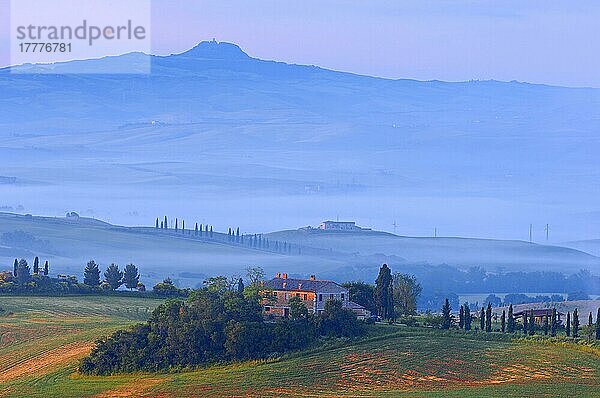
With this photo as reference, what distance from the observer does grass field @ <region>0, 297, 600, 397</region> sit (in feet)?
226

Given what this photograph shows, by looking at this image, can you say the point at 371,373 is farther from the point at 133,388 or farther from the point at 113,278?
the point at 113,278

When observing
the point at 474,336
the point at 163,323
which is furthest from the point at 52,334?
the point at 474,336

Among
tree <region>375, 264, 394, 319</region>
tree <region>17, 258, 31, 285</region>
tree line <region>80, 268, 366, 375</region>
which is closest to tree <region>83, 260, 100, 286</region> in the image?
tree <region>17, 258, 31, 285</region>

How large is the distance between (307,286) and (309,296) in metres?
1.22

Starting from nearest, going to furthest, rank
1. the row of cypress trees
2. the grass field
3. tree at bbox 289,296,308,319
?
the grass field → tree at bbox 289,296,308,319 → the row of cypress trees

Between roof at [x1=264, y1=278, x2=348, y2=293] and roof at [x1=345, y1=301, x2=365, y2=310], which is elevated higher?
roof at [x1=264, y1=278, x2=348, y2=293]

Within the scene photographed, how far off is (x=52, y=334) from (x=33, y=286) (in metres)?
21.1

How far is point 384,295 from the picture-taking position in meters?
88.1

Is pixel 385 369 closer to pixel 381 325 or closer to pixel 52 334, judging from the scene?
pixel 381 325

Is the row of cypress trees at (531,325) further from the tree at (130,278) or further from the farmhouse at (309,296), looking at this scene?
the tree at (130,278)

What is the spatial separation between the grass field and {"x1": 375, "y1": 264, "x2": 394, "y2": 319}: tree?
549cm

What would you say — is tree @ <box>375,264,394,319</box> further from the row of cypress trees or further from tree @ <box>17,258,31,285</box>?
tree @ <box>17,258,31,285</box>

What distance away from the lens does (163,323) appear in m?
80.7

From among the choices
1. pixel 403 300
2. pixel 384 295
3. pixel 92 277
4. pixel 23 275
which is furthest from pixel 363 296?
pixel 23 275
